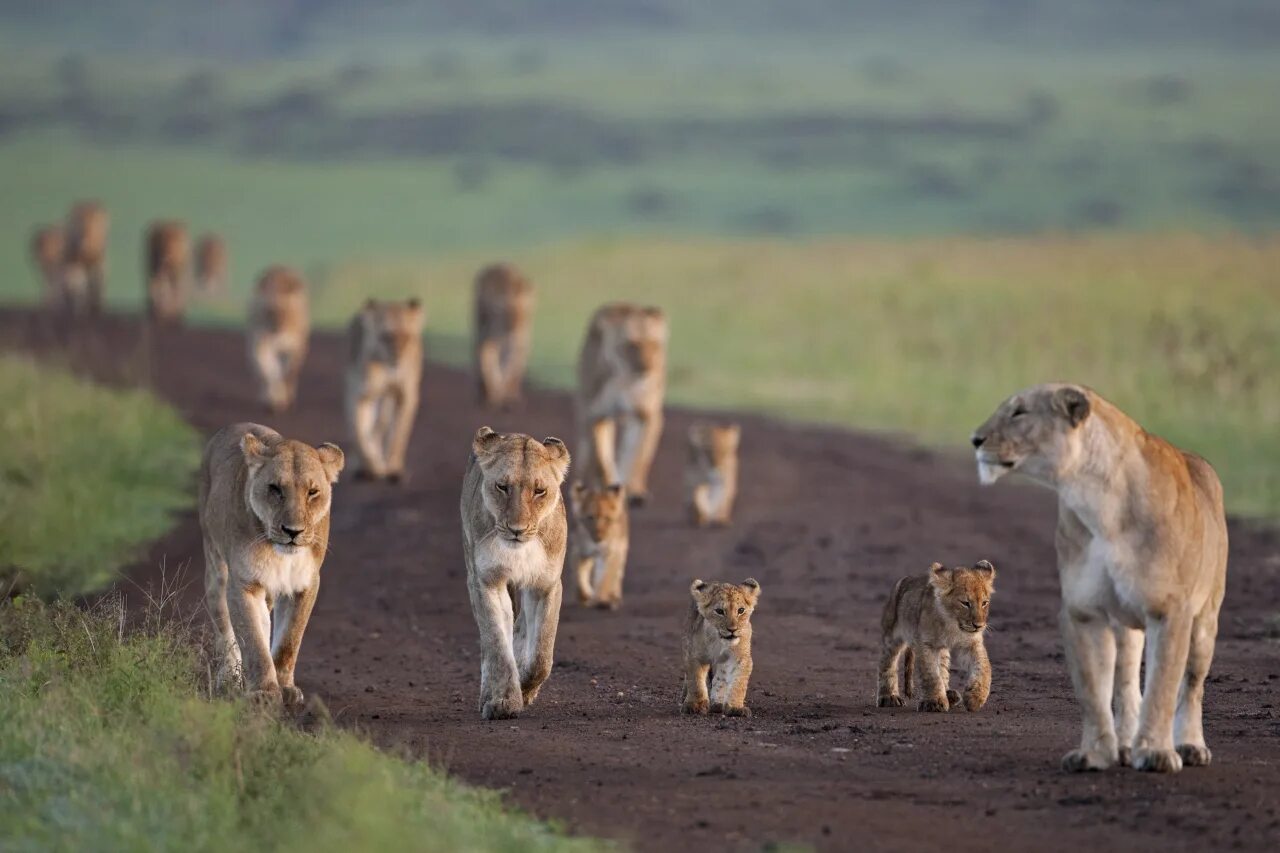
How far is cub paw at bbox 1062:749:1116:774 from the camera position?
7.93 meters

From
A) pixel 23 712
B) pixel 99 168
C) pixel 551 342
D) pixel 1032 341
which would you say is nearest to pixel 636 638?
pixel 23 712

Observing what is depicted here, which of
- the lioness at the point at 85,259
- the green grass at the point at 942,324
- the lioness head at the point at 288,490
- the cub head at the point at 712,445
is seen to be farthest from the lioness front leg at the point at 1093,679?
the lioness at the point at 85,259

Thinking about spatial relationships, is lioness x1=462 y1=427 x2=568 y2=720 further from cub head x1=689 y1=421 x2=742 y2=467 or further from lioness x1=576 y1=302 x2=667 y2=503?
lioness x1=576 y1=302 x2=667 y2=503

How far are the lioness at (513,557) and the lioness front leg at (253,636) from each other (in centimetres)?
→ 82

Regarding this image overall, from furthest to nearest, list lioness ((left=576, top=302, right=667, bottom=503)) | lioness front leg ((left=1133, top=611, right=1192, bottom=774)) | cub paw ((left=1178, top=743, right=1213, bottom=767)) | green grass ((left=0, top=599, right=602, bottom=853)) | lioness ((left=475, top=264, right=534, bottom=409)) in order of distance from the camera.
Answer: lioness ((left=475, top=264, right=534, bottom=409)) → lioness ((left=576, top=302, right=667, bottom=503)) → cub paw ((left=1178, top=743, right=1213, bottom=767)) → lioness front leg ((left=1133, top=611, right=1192, bottom=774)) → green grass ((left=0, top=599, right=602, bottom=853))

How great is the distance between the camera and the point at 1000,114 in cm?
8188

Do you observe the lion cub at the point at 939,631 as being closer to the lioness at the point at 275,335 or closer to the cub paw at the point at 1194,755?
the cub paw at the point at 1194,755

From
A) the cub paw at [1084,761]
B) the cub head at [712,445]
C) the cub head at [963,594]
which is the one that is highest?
the cub head at [712,445]

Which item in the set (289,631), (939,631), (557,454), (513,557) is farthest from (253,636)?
(939,631)

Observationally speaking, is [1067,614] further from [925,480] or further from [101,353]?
[101,353]

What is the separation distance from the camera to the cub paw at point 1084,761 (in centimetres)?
793

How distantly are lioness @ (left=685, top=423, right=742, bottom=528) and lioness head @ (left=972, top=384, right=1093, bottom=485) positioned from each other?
319 inches

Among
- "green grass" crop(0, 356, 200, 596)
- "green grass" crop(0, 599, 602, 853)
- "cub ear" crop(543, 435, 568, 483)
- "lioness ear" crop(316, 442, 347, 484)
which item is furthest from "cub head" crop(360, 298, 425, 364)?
"green grass" crop(0, 599, 602, 853)

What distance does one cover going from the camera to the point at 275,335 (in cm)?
2203
